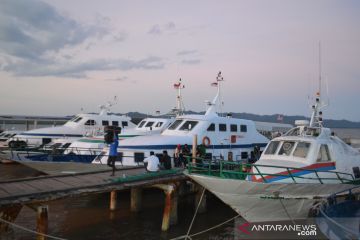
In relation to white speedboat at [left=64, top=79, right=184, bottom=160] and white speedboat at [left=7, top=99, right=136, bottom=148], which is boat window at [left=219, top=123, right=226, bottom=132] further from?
white speedboat at [left=7, top=99, right=136, bottom=148]

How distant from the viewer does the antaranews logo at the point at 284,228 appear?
38.2 ft

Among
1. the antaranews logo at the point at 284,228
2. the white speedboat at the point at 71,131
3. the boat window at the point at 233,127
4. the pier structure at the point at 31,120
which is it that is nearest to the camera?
the antaranews logo at the point at 284,228

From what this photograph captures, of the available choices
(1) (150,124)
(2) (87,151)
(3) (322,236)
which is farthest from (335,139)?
(1) (150,124)

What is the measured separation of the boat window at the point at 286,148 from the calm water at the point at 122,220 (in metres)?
3.56

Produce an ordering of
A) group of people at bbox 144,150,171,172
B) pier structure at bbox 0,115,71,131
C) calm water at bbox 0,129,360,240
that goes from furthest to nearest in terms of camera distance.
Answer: pier structure at bbox 0,115,71,131 < group of people at bbox 144,150,171,172 < calm water at bbox 0,129,360,240

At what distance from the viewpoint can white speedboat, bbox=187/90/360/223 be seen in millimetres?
13109

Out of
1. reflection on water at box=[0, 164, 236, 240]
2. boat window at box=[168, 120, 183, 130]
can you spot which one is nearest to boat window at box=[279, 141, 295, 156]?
reflection on water at box=[0, 164, 236, 240]

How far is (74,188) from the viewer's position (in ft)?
42.6

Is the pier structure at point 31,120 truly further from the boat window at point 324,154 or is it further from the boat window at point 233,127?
the boat window at point 324,154

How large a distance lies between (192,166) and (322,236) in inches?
221

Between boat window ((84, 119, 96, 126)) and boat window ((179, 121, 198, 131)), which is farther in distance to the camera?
boat window ((84, 119, 96, 126))

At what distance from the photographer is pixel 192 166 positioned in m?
14.6

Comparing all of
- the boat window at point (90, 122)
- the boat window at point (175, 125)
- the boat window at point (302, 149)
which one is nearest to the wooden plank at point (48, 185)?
the boat window at point (302, 149)

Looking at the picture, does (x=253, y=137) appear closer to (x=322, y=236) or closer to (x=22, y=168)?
(x=322, y=236)
